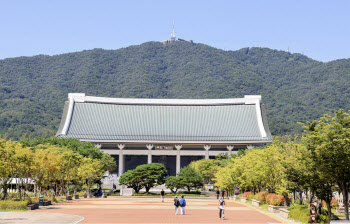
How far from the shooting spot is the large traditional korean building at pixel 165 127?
129 m

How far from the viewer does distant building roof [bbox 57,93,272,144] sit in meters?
131

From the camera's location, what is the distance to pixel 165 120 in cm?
14100

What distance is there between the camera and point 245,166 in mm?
62938

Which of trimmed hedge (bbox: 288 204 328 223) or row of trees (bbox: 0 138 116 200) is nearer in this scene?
trimmed hedge (bbox: 288 204 328 223)

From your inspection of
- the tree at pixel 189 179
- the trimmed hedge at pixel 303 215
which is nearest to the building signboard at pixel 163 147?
the tree at pixel 189 179

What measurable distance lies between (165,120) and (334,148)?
114m

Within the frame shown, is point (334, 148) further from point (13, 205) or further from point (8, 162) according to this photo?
point (8, 162)

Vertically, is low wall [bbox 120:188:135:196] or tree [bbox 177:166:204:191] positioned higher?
tree [bbox 177:166:204:191]

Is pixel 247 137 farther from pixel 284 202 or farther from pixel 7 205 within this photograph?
pixel 7 205

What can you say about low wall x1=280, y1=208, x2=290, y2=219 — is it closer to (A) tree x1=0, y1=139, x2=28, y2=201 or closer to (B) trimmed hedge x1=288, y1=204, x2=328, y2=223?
(B) trimmed hedge x1=288, y1=204, x2=328, y2=223

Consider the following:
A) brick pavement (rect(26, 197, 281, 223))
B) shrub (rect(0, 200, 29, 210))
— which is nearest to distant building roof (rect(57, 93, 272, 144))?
brick pavement (rect(26, 197, 281, 223))

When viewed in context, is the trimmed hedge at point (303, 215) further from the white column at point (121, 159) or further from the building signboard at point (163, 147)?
the building signboard at point (163, 147)

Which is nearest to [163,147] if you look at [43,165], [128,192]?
[128,192]

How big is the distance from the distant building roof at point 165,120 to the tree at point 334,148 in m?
98.7
